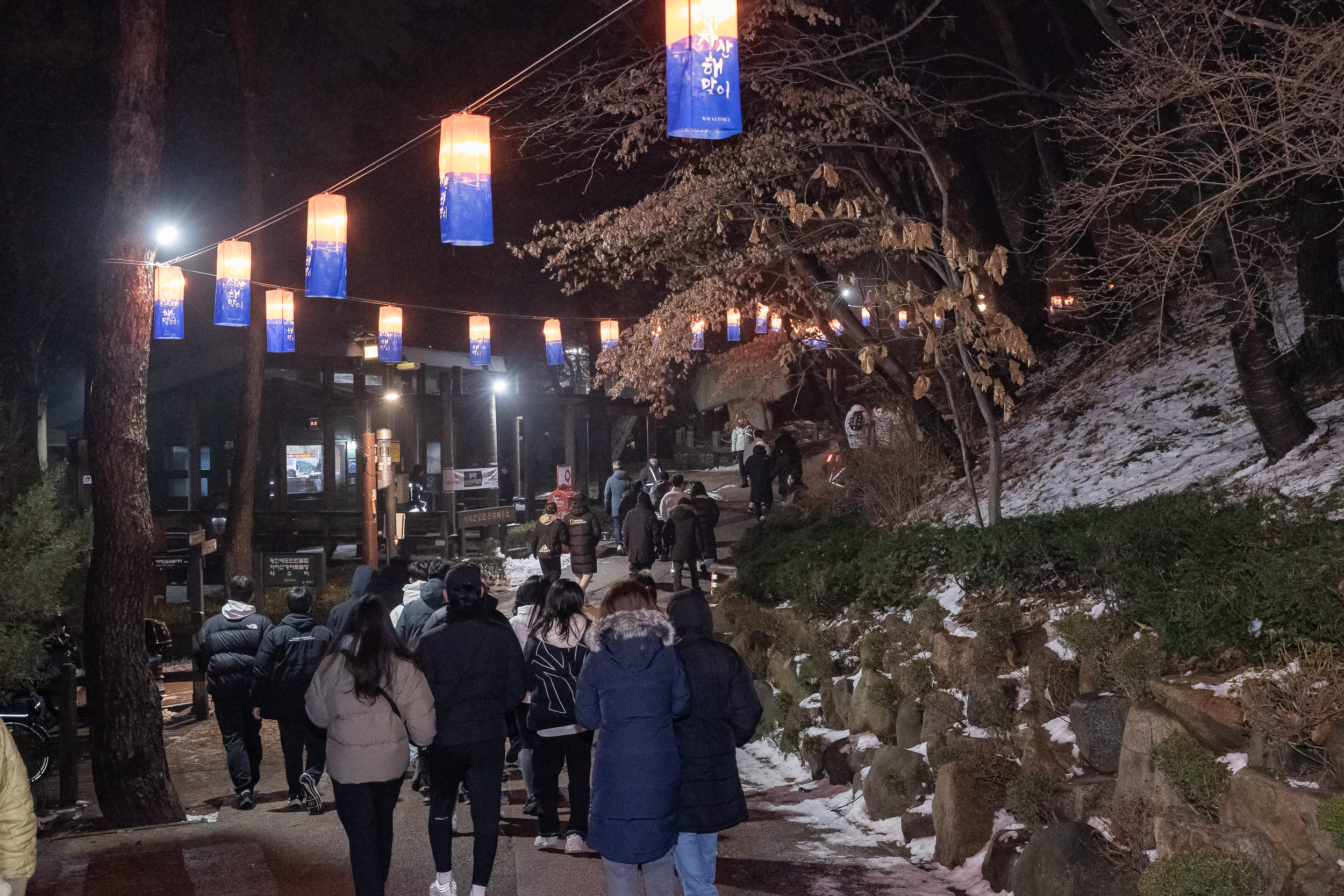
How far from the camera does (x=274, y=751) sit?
10.1m

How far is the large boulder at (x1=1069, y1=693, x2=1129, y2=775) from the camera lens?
18.7 ft

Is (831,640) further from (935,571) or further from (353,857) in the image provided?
(353,857)

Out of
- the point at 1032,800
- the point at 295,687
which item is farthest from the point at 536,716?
the point at 1032,800

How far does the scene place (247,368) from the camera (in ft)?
57.5

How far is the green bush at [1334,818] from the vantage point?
4012 millimetres

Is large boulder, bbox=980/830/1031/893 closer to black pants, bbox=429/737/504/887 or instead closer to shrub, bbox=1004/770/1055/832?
shrub, bbox=1004/770/1055/832

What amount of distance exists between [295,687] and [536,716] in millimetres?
2365

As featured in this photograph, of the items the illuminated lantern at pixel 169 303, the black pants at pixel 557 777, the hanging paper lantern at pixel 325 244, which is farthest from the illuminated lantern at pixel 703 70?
the illuminated lantern at pixel 169 303

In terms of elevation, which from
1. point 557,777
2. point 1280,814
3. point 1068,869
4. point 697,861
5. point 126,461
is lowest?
point 1068,869

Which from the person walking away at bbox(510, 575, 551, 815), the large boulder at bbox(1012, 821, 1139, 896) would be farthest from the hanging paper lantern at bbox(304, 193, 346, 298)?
the large boulder at bbox(1012, 821, 1139, 896)

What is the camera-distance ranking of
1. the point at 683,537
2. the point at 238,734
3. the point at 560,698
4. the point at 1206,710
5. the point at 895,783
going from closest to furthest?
the point at 1206,710 < the point at 560,698 < the point at 895,783 < the point at 238,734 < the point at 683,537

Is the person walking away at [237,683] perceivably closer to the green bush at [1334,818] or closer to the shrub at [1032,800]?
the shrub at [1032,800]

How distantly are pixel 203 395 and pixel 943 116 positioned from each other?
1965cm

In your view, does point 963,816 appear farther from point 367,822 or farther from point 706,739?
point 367,822
